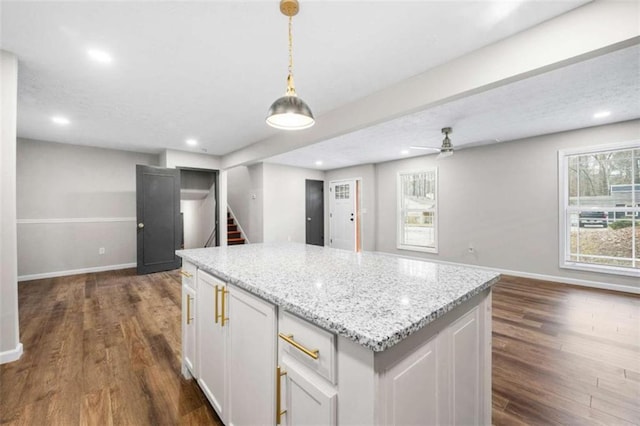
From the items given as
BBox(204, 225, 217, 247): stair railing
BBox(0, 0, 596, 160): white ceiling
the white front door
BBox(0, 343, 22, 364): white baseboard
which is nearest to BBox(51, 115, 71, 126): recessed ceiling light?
BBox(0, 0, 596, 160): white ceiling

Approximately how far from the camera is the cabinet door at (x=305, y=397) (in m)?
0.83

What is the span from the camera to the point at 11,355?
2.18m

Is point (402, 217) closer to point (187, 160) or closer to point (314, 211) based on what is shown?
point (314, 211)

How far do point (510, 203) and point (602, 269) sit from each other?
1504 mm

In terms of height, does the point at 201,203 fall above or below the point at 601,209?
above

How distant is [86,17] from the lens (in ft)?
5.92

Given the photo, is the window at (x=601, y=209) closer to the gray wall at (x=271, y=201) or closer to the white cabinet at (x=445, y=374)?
the white cabinet at (x=445, y=374)

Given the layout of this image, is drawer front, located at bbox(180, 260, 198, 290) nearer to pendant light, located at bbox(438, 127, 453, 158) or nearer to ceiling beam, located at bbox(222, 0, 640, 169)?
ceiling beam, located at bbox(222, 0, 640, 169)

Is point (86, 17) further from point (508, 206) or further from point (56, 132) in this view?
Result: point (508, 206)

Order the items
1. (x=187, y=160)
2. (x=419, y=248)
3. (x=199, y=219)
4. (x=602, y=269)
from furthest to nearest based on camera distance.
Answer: (x=199, y=219)
(x=419, y=248)
(x=187, y=160)
(x=602, y=269)

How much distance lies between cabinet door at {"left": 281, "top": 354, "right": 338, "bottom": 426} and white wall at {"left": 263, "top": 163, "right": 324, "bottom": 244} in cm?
558

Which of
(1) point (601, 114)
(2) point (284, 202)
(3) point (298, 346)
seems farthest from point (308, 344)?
(2) point (284, 202)

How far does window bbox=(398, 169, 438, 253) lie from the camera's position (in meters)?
5.83

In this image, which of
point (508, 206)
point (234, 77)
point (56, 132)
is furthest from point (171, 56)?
point (508, 206)
